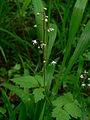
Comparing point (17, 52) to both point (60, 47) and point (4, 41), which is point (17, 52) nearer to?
point (4, 41)

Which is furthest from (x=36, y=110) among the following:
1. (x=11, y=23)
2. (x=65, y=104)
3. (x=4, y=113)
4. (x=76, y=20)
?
(x=11, y=23)

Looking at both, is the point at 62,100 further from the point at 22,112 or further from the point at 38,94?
the point at 22,112

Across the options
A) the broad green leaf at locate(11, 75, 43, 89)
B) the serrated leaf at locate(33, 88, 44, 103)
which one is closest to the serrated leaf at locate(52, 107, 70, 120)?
the serrated leaf at locate(33, 88, 44, 103)

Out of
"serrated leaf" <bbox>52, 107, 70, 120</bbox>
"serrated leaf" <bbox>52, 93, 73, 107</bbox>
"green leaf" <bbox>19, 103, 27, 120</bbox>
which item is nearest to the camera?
"serrated leaf" <bbox>52, 107, 70, 120</bbox>

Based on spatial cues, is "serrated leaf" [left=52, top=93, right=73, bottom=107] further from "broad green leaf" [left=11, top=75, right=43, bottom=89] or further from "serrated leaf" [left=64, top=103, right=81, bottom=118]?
"broad green leaf" [left=11, top=75, right=43, bottom=89]

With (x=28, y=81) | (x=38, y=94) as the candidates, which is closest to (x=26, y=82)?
(x=28, y=81)

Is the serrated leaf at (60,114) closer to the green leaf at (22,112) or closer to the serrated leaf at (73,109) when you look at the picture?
the serrated leaf at (73,109)

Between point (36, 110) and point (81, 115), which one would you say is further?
point (36, 110)

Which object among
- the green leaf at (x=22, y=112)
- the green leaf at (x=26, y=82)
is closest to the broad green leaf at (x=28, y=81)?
the green leaf at (x=26, y=82)
